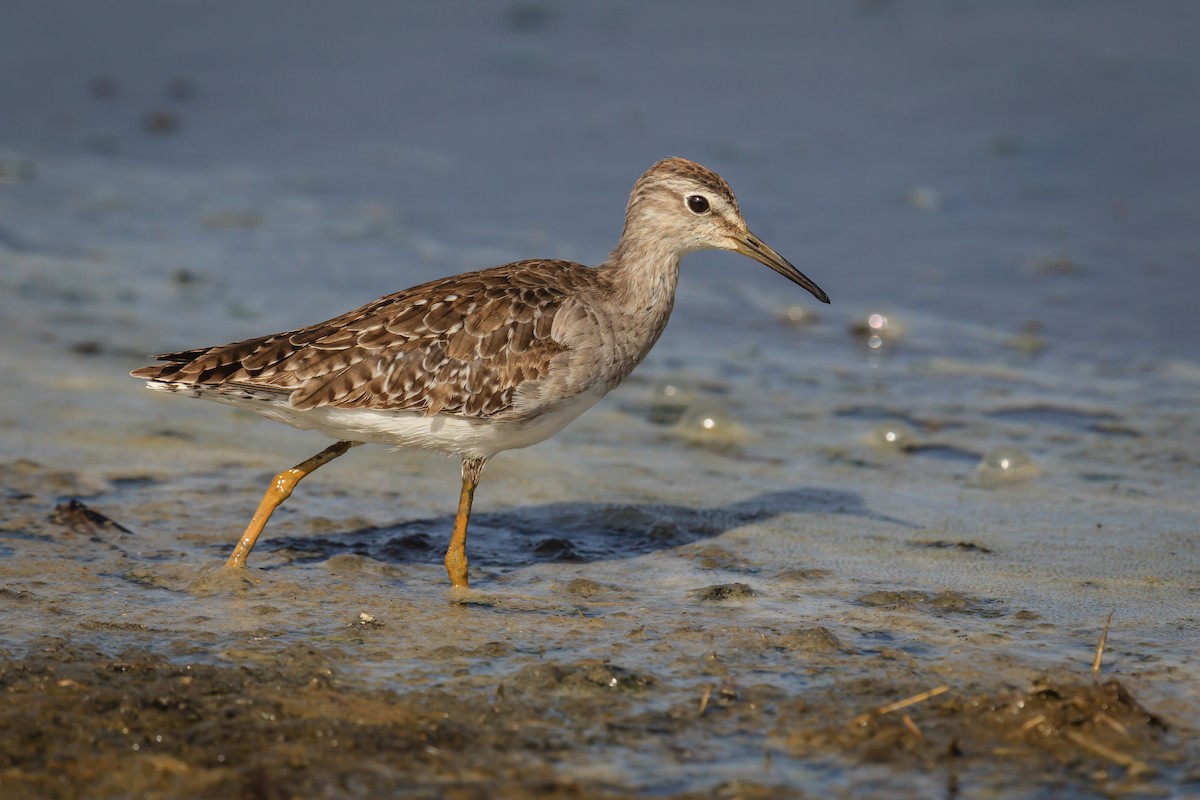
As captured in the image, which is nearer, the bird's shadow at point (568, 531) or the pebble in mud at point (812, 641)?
the pebble in mud at point (812, 641)

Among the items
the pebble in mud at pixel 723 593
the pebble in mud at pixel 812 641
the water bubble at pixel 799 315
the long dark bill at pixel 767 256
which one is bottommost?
the pebble in mud at pixel 812 641

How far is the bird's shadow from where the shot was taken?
7.82 metres

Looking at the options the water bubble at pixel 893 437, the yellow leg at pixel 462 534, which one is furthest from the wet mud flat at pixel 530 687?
the water bubble at pixel 893 437

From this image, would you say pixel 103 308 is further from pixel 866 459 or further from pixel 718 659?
pixel 718 659

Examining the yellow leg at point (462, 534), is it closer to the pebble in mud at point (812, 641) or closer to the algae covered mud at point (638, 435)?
the algae covered mud at point (638, 435)

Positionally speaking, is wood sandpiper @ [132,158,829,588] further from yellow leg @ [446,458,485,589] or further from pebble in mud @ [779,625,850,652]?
pebble in mud @ [779,625,850,652]

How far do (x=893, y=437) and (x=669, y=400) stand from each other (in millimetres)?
1617

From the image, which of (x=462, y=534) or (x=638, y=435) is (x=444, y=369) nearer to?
(x=462, y=534)

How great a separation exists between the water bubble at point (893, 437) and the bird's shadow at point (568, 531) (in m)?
0.94

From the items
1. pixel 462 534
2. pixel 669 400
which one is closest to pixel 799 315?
pixel 669 400

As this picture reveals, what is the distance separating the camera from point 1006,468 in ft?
29.7

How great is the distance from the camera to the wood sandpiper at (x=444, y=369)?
7.29 m

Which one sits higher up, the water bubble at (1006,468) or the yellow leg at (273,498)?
the water bubble at (1006,468)

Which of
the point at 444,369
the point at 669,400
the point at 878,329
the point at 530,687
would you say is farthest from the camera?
the point at 878,329
